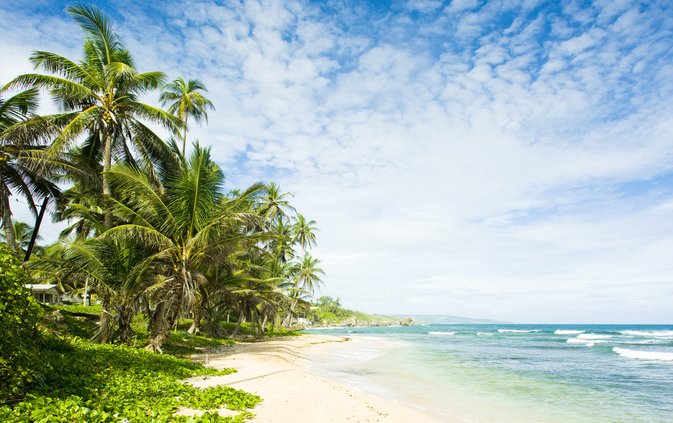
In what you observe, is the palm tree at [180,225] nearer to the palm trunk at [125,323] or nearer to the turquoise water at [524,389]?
the palm trunk at [125,323]

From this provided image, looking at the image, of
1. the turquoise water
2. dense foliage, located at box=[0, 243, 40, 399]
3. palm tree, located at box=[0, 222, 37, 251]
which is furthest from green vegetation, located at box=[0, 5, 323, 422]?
palm tree, located at box=[0, 222, 37, 251]

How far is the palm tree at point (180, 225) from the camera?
1373 centimetres

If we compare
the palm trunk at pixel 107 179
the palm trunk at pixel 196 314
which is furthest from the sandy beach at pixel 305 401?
the palm trunk at pixel 196 314

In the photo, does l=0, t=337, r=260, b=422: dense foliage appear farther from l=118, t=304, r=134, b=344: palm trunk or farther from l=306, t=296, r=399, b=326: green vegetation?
l=306, t=296, r=399, b=326: green vegetation

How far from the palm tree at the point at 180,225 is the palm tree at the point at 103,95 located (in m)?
1.64

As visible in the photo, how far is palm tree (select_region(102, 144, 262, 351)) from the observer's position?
45.1 feet

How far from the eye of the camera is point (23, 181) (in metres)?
16.2

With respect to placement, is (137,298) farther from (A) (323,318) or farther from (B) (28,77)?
(A) (323,318)

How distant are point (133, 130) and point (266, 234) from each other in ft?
23.4

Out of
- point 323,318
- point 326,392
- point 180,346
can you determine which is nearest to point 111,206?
point 180,346

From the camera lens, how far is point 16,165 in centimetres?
1551

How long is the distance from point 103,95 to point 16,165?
176 inches

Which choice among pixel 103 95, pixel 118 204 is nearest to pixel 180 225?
pixel 118 204

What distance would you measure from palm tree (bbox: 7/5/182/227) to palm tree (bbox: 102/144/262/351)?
1642 mm
